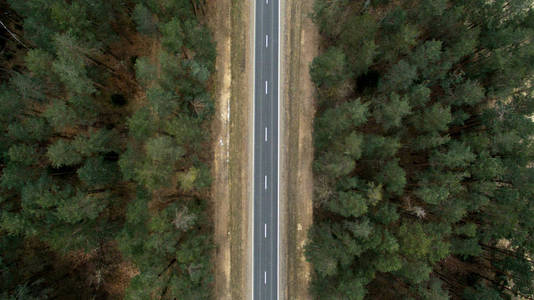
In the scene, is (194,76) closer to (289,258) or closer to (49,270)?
(289,258)

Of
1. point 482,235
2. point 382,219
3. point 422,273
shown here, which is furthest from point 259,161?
point 482,235

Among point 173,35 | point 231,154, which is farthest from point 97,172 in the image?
point 173,35

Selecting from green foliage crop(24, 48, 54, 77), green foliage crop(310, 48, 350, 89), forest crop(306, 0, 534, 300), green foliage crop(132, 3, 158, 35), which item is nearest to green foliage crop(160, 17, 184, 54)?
green foliage crop(132, 3, 158, 35)

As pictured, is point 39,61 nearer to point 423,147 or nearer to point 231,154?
point 231,154

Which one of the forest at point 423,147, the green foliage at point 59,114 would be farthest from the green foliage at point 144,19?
the forest at point 423,147

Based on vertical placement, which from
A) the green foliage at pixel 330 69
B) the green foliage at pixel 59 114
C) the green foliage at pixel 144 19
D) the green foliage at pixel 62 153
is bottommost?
the green foliage at pixel 62 153

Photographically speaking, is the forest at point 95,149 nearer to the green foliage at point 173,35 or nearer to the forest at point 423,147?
the green foliage at point 173,35

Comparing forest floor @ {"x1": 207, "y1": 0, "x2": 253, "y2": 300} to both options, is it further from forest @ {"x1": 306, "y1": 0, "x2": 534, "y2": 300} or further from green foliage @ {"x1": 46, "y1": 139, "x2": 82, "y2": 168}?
green foliage @ {"x1": 46, "y1": 139, "x2": 82, "y2": 168}
